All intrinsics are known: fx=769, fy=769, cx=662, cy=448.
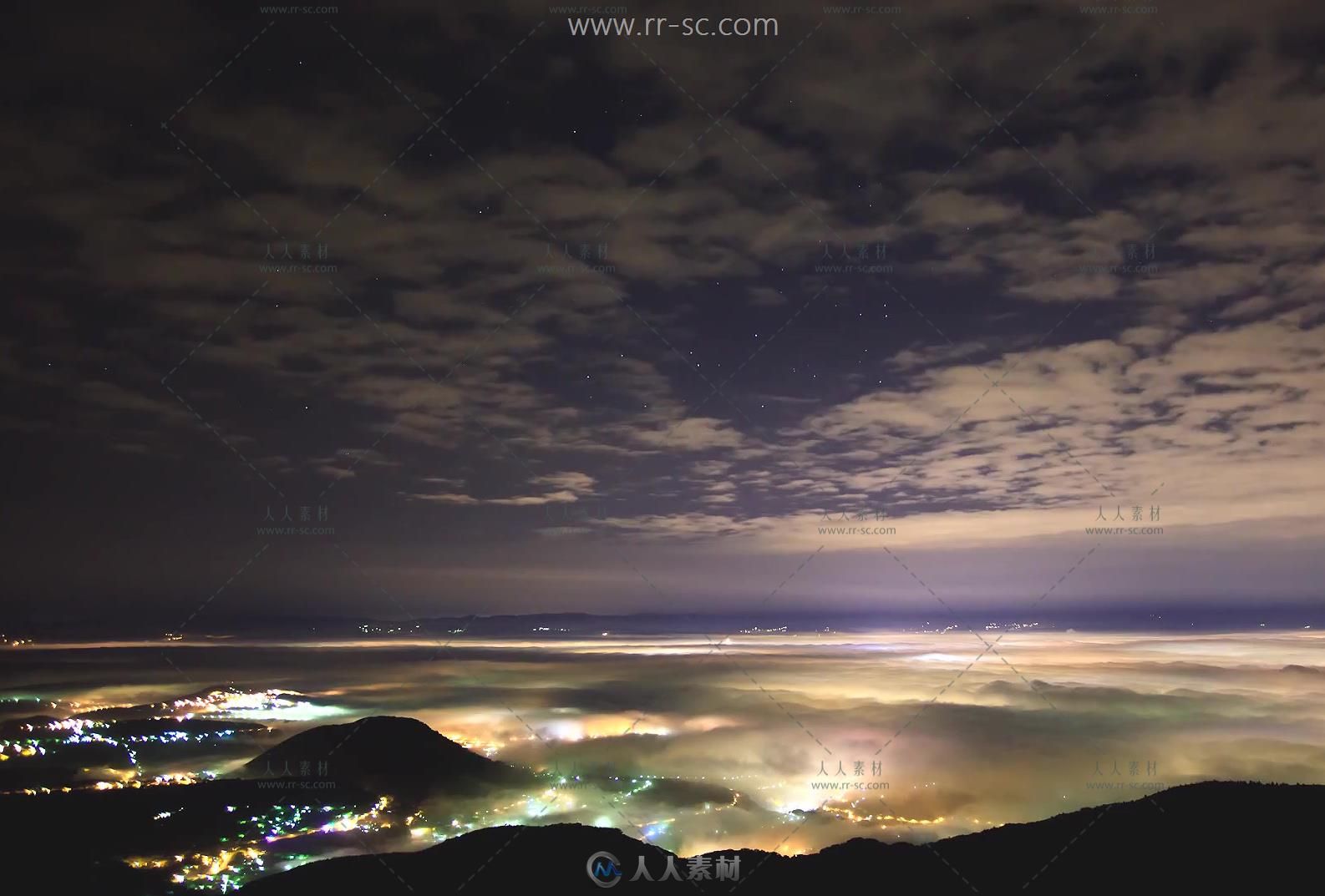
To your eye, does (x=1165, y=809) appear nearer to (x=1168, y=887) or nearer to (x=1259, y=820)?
(x=1259, y=820)

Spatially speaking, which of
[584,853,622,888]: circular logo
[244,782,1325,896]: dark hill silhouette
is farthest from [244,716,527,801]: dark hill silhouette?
[584,853,622,888]: circular logo

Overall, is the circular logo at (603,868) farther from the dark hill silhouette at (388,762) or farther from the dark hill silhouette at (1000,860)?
the dark hill silhouette at (388,762)

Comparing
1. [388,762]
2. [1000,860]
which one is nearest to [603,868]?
[1000,860]

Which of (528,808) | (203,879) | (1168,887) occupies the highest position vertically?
(1168,887)

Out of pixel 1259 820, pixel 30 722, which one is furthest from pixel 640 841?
pixel 30 722

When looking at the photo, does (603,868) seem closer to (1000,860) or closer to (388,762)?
(1000,860)
